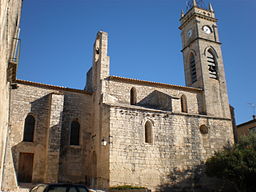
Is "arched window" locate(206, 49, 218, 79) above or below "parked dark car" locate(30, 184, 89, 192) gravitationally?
above

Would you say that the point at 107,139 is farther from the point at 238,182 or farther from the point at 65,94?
the point at 238,182

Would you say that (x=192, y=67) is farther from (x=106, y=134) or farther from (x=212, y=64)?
(x=106, y=134)

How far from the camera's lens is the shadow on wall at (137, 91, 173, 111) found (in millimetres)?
18770

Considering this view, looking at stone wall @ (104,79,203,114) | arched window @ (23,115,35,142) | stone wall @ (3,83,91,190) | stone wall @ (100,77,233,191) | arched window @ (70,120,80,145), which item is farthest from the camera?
arched window @ (70,120,80,145)

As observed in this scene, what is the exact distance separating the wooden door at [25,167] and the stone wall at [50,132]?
2.67 ft

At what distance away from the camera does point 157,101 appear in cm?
1986

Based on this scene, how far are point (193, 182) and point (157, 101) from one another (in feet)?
19.9

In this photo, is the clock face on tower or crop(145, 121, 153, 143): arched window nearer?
crop(145, 121, 153, 143): arched window

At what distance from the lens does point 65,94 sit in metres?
19.2

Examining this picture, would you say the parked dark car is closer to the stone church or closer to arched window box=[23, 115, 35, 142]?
the stone church

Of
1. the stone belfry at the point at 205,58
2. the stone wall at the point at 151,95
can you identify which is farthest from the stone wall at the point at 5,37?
the stone belfry at the point at 205,58

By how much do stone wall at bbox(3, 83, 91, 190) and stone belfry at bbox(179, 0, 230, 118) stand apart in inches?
400

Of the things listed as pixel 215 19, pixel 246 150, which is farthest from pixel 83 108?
pixel 215 19

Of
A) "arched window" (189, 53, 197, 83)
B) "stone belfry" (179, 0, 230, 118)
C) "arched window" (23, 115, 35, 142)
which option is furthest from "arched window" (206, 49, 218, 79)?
"arched window" (23, 115, 35, 142)
